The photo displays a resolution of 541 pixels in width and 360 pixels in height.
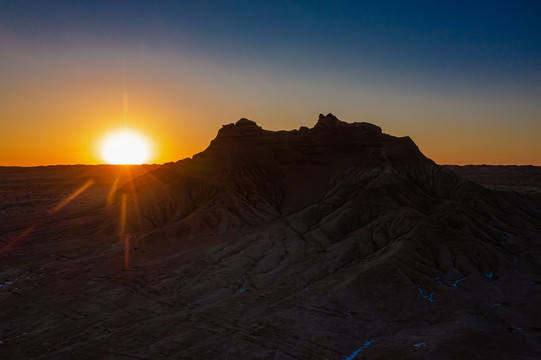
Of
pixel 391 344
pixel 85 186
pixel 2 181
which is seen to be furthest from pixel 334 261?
pixel 2 181

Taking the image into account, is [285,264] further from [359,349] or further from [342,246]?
[359,349]

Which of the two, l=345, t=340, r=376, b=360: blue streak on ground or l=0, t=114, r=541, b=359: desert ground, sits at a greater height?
l=0, t=114, r=541, b=359: desert ground

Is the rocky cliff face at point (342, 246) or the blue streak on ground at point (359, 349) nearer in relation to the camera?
the blue streak on ground at point (359, 349)

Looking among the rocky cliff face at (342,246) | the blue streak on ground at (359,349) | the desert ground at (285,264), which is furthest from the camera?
the rocky cliff face at (342,246)

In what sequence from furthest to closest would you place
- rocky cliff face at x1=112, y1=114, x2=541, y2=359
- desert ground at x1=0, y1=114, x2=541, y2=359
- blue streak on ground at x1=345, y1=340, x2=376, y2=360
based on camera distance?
rocky cliff face at x1=112, y1=114, x2=541, y2=359 → desert ground at x1=0, y1=114, x2=541, y2=359 → blue streak on ground at x1=345, y1=340, x2=376, y2=360

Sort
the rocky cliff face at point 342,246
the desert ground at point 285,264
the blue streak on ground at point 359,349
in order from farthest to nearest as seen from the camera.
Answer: the rocky cliff face at point 342,246 → the desert ground at point 285,264 → the blue streak on ground at point 359,349

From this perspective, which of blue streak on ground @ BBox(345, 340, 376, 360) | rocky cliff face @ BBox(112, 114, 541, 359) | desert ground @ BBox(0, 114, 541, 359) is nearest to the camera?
blue streak on ground @ BBox(345, 340, 376, 360)
